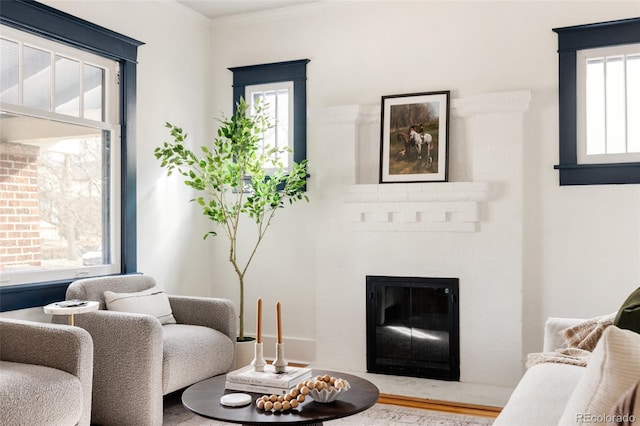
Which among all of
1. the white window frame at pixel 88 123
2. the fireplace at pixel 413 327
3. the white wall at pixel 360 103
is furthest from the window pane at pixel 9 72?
the fireplace at pixel 413 327

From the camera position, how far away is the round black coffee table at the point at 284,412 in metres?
2.12

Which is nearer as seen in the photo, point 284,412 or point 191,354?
point 284,412

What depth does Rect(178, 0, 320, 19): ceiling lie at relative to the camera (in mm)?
4586

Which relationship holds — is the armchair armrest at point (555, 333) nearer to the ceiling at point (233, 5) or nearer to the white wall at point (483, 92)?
the white wall at point (483, 92)

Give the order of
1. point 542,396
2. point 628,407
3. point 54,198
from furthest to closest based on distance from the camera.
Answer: point 54,198 < point 542,396 < point 628,407

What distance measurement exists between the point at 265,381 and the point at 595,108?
2.85m

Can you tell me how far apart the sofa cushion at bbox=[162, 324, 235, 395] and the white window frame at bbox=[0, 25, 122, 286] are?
713mm

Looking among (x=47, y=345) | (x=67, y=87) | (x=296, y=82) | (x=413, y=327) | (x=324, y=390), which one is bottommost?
(x=413, y=327)

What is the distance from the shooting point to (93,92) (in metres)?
3.88

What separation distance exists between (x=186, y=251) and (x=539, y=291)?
2704 millimetres

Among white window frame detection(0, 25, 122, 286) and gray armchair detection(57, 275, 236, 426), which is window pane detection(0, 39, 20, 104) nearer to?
white window frame detection(0, 25, 122, 286)

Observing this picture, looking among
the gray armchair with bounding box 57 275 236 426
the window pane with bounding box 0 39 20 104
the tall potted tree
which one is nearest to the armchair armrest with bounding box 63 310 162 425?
the gray armchair with bounding box 57 275 236 426

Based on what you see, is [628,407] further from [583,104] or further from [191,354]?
[583,104]

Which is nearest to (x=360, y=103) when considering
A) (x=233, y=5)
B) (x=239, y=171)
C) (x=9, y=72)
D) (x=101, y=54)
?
(x=239, y=171)
